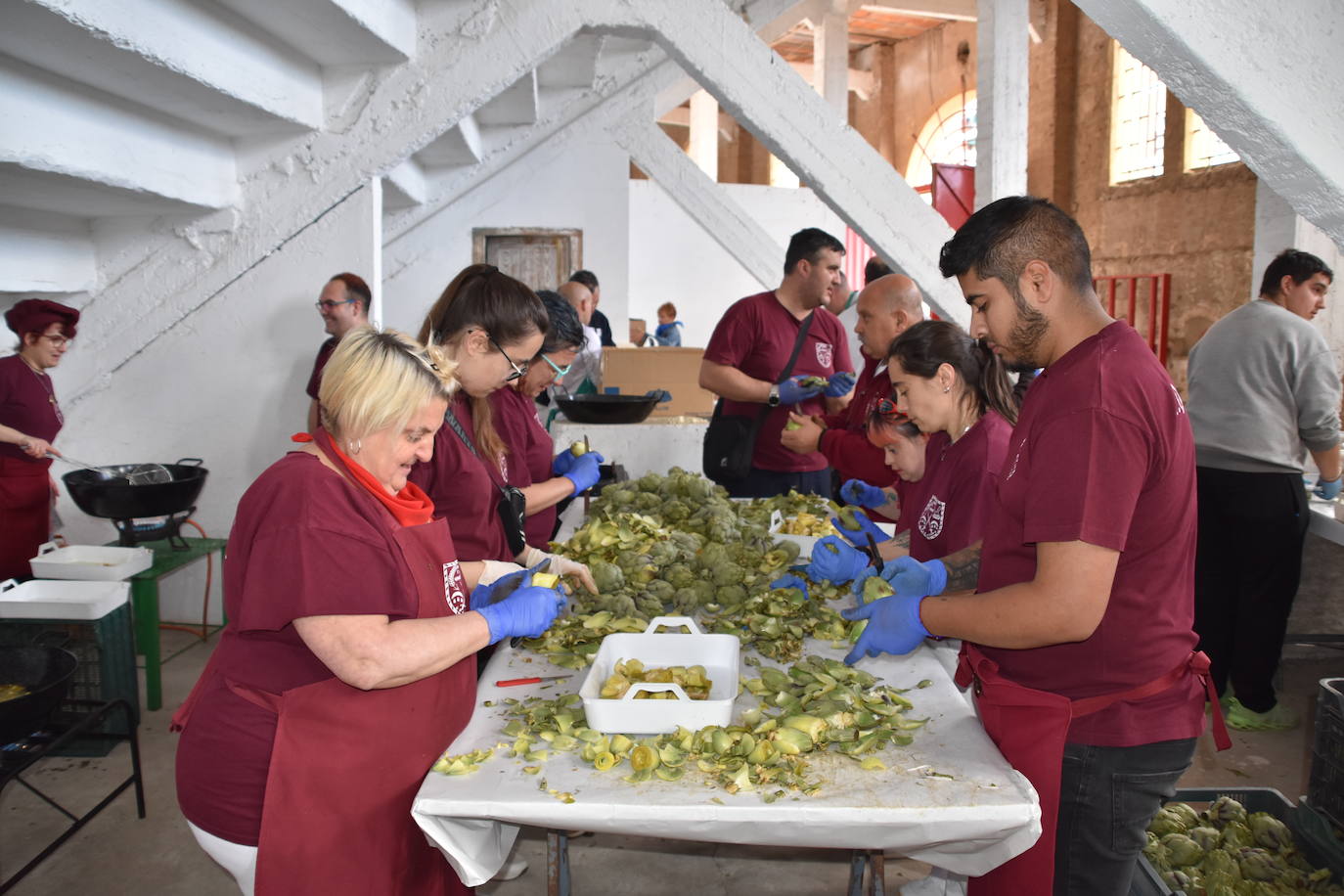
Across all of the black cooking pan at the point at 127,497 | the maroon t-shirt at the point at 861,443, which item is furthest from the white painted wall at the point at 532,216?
the maroon t-shirt at the point at 861,443

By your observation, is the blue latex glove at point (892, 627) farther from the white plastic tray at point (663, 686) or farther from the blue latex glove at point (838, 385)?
the blue latex glove at point (838, 385)

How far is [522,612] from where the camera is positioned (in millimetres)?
2223

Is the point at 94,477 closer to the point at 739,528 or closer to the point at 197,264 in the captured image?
the point at 197,264

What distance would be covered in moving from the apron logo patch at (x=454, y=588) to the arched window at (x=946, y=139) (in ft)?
55.6

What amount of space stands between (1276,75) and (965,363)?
1.11 m

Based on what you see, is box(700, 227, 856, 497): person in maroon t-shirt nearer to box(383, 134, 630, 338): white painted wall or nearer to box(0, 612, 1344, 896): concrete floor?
box(0, 612, 1344, 896): concrete floor

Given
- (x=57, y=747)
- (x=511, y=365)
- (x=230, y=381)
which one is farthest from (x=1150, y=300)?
(x=57, y=747)

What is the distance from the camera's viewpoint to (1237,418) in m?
4.57

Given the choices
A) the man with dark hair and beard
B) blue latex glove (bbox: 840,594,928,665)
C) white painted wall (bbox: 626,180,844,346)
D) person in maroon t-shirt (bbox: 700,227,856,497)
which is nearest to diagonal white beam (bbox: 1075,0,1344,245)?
the man with dark hair and beard

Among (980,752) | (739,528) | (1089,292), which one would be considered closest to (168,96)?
(739,528)

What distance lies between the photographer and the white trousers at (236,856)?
1.94 metres

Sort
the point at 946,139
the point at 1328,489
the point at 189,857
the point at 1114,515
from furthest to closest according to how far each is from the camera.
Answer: the point at 946,139 < the point at 1328,489 < the point at 189,857 < the point at 1114,515

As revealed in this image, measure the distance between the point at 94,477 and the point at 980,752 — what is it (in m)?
4.53

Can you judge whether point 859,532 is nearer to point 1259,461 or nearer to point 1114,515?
point 1114,515
